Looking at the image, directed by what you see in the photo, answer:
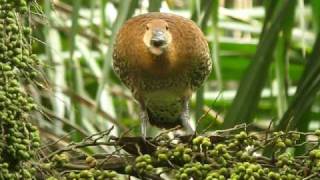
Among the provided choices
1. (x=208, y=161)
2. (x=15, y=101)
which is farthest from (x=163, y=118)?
(x=15, y=101)

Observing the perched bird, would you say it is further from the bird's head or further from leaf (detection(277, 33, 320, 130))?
leaf (detection(277, 33, 320, 130))

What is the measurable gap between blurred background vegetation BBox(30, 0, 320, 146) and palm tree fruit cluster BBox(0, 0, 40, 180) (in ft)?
0.52

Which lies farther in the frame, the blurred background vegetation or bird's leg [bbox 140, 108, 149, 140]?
bird's leg [bbox 140, 108, 149, 140]

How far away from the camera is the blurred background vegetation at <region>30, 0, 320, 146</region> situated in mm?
2416

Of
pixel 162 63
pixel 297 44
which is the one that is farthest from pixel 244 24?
pixel 162 63

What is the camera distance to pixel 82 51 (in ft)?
10.9

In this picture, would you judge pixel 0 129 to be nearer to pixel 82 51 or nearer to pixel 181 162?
pixel 181 162

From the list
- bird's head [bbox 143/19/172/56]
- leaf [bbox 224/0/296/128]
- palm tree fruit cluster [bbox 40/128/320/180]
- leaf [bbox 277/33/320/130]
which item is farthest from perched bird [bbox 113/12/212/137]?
palm tree fruit cluster [bbox 40/128/320/180]

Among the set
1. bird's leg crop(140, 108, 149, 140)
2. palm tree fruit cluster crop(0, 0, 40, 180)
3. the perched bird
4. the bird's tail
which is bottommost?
the bird's tail

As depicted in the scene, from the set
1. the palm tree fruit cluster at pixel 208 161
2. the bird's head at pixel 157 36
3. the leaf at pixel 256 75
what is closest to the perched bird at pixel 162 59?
the bird's head at pixel 157 36

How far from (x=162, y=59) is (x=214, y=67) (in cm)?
22

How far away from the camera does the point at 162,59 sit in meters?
3.19

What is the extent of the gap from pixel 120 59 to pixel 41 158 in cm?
147

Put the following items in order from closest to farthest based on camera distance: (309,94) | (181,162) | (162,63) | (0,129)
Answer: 1. (0,129)
2. (181,162)
3. (309,94)
4. (162,63)
